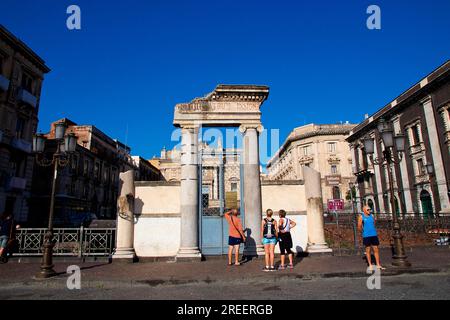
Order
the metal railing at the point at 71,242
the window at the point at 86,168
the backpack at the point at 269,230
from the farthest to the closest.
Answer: the window at the point at 86,168
the metal railing at the point at 71,242
the backpack at the point at 269,230

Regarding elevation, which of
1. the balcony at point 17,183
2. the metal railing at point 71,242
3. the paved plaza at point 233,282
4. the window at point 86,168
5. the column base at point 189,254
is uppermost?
the window at point 86,168

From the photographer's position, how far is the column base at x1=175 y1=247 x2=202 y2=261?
10039mm

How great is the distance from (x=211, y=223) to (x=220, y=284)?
418cm

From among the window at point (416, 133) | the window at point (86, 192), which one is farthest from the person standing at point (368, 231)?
the window at point (86, 192)

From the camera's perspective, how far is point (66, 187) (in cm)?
3562

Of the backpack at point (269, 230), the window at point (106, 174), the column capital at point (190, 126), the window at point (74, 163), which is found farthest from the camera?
the window at point (106, 174)

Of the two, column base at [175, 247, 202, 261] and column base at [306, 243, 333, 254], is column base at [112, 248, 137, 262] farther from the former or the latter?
column base at [306, 243, 333, 254]

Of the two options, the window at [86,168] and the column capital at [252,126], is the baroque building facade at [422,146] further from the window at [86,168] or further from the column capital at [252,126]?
the window at [86,168]

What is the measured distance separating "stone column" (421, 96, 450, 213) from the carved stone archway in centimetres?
2202

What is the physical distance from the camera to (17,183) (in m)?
25.2

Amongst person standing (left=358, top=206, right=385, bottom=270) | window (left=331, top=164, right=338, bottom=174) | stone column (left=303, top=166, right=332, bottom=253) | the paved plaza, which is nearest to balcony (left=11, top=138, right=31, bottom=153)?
the paved plaza

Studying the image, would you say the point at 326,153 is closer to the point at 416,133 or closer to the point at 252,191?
the point at 416,133

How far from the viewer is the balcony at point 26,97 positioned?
1032 inches
